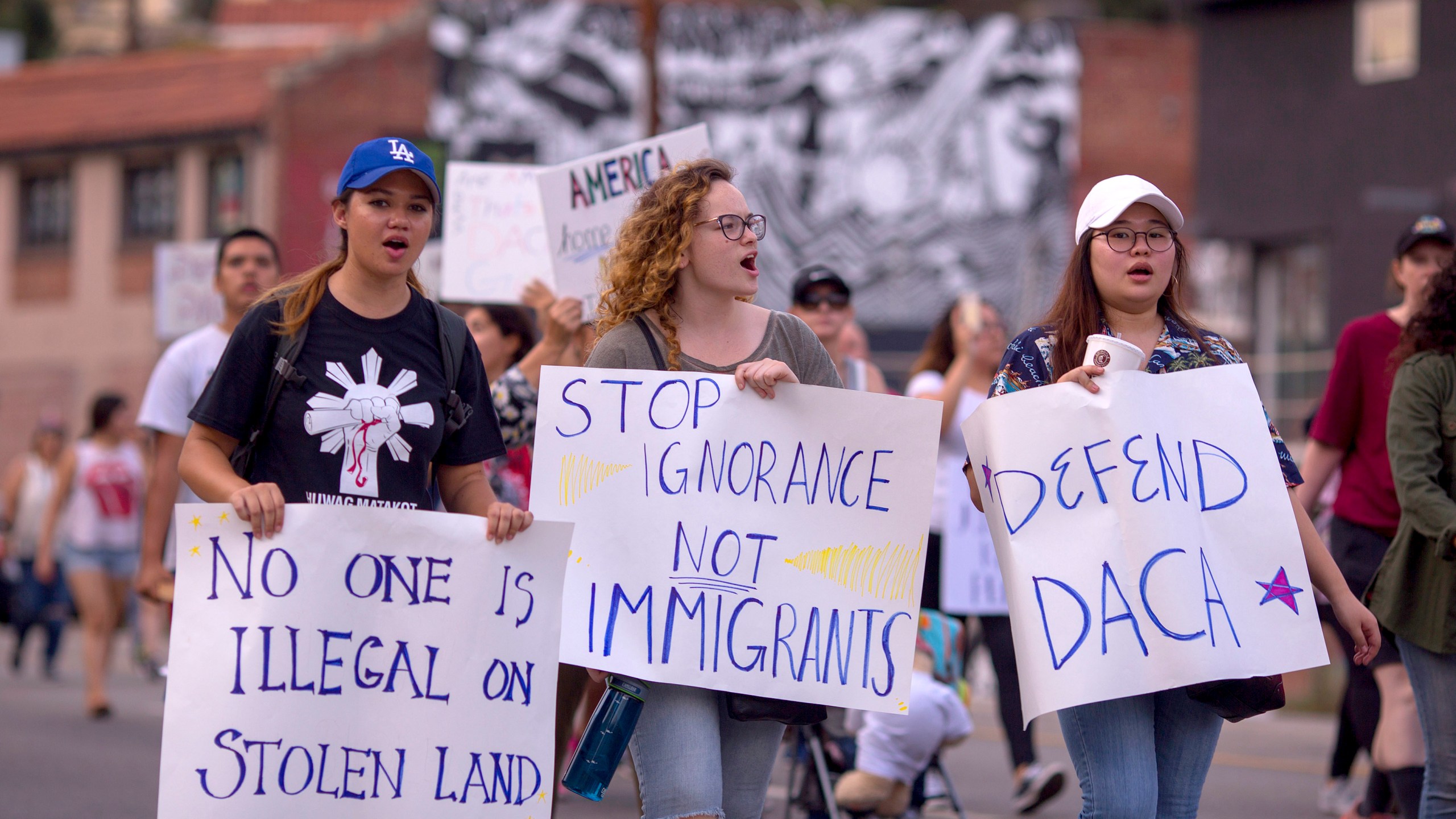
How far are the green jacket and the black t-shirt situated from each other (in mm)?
2588

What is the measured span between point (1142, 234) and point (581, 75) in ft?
92.3

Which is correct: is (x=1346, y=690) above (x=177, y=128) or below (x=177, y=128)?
below

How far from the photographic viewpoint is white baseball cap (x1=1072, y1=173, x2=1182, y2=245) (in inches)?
161

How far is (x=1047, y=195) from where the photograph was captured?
32.5 meters

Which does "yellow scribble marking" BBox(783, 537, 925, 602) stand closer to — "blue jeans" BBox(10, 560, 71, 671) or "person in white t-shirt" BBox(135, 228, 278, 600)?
"person in white t-shirt" BBox(135, 228, 278, 600)

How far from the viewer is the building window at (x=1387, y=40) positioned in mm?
26609

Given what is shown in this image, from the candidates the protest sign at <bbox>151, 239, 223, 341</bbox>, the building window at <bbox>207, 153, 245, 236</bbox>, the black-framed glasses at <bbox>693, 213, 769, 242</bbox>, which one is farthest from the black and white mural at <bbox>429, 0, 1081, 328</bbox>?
the black-framed glasses at <bbox>693, 213, 769, 242</bbox>

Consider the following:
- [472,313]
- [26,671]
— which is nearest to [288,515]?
[472,313]

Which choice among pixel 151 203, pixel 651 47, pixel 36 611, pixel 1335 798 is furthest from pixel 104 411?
pixel 151 203

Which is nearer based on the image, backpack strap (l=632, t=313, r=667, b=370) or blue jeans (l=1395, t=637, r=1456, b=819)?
backpack strap (l=632, t=313, r=667, b=370)

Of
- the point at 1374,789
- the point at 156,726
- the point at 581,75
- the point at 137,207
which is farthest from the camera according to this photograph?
the point at 137,207

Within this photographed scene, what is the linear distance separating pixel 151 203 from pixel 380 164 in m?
31.7

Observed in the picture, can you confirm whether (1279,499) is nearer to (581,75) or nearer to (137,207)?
(581,75)

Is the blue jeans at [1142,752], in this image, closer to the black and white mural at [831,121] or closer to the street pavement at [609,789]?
the street pavement at [609,789]
